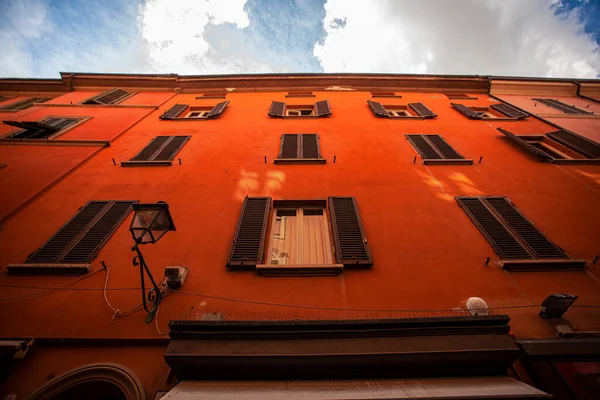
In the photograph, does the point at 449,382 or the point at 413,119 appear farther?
the point at 413,119

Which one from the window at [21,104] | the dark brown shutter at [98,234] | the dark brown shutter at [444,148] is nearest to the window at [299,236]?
the dark brown shutter at [98,234]

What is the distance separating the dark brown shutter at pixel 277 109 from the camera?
8.93m

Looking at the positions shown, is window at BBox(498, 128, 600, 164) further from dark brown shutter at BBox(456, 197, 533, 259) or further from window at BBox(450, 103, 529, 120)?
dark brown shutter at BBox(456, 197, 533, 259)

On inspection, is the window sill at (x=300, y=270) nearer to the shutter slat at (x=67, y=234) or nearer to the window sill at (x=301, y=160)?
the window sill at (x=301, y=160)

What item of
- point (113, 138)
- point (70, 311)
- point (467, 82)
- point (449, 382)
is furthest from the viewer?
point (467, 82)

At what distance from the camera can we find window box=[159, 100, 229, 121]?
8977mm

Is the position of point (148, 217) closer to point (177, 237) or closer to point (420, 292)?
point (177, 237)

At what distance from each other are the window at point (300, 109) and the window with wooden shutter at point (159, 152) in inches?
127

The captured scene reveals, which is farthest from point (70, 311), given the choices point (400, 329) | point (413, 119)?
point (413, 119)

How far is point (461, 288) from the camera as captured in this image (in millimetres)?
3744

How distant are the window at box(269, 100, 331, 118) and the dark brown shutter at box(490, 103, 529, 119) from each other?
670 centimetres

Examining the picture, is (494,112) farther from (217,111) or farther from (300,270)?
(300,270)

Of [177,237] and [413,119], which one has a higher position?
[413,119]

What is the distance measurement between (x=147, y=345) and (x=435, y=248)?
4487mm
